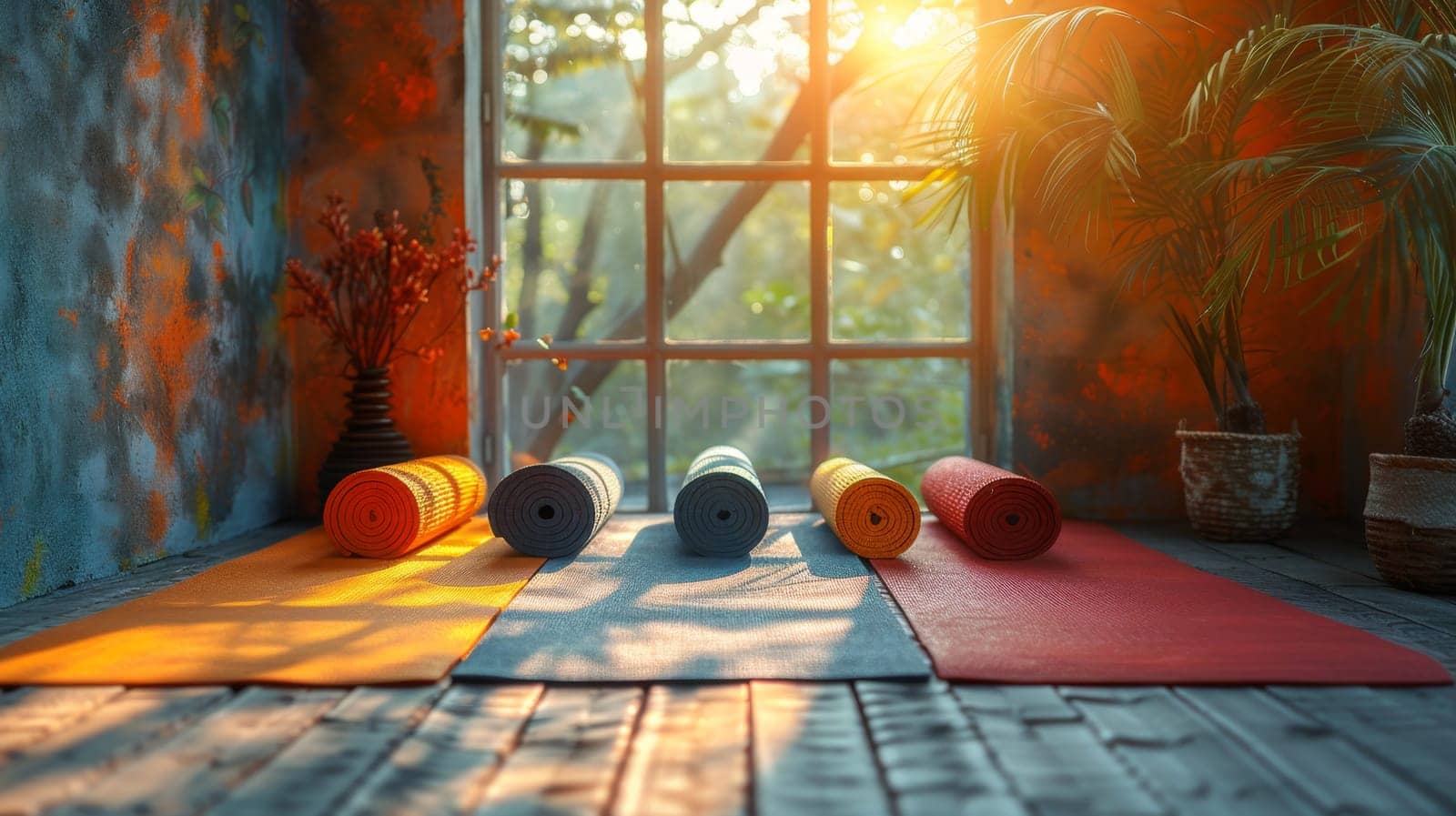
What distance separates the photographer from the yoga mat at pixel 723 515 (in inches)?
105

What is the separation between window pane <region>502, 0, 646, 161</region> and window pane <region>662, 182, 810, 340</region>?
313 mm

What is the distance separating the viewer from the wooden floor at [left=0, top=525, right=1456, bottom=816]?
1179mm

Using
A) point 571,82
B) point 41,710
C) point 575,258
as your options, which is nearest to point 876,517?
point 575,258

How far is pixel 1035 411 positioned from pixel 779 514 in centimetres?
97

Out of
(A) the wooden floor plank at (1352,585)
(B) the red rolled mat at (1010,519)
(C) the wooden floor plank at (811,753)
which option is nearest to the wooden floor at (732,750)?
(C) the wooden floor plank at (811,753)

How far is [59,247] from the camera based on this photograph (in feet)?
7.41

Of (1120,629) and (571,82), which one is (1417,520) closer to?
(1120,629)

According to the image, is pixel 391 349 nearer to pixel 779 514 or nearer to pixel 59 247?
pixel 59 247

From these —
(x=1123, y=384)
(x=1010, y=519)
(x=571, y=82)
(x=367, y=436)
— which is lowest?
(x=1010, y=519)

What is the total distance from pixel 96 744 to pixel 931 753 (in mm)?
1160

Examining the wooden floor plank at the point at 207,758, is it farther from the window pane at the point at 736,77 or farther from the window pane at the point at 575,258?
the window pane at the point at 736,77

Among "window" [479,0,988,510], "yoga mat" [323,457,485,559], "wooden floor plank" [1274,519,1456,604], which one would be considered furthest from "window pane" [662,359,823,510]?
"wooden floor plank" [1274,519,1456,604]

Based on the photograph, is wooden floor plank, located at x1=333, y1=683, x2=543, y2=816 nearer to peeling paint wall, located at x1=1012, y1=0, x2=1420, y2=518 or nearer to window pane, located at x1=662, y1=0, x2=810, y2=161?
peeling paint wall, located at x1=1012, y1=0, x2=1420, y2=518

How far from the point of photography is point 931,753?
132 cm
